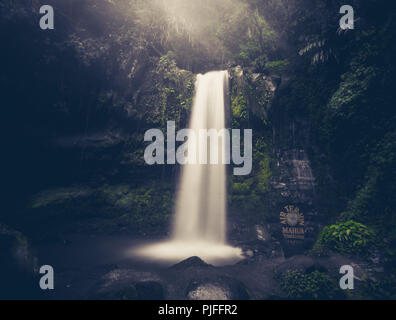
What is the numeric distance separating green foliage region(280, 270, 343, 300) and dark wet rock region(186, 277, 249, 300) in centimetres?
154

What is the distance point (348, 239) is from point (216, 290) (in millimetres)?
5432

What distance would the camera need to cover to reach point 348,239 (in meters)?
8.44

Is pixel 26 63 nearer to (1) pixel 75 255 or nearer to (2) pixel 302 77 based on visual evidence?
(1) pixel 75 255

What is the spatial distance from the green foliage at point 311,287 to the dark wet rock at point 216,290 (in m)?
1.54

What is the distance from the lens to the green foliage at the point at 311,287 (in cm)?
698

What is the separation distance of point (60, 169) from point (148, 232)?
21.3 ft

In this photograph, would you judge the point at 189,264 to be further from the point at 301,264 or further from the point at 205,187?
the point at 205,187

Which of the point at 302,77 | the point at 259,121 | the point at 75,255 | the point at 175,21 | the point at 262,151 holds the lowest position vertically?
the point at 75,255

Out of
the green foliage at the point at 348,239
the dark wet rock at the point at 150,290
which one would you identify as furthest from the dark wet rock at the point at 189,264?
the green foliage at the point at 348,239

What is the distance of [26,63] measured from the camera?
11.6m

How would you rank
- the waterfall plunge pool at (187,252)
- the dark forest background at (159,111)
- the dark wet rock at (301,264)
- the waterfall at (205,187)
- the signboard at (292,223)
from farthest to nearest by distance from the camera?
the waterfall at (205,187)
the signboard at (292,223)
the waterfall plunge pool at (187,252)
the dark forest background at (159,111)
the dark wet rock at (301,264)

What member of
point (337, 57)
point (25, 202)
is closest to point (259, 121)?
point (337, 57)

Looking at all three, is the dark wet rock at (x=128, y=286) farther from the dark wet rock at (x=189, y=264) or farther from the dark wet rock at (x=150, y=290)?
the dark wet rock at (x=189, y=264)

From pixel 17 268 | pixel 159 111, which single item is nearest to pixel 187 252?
pixel 17 268
